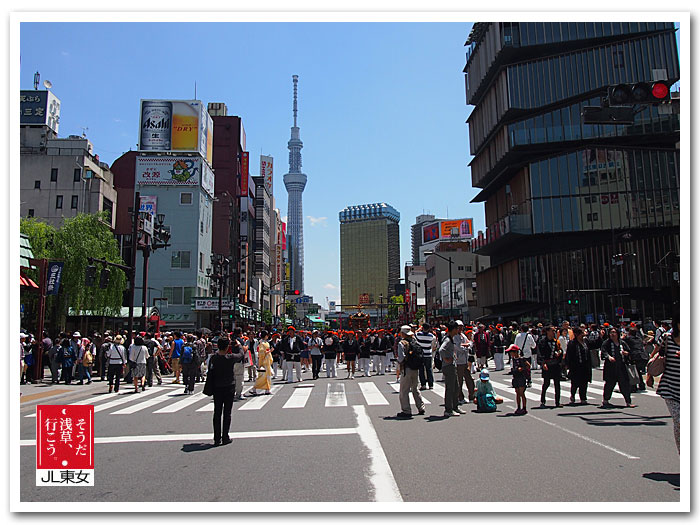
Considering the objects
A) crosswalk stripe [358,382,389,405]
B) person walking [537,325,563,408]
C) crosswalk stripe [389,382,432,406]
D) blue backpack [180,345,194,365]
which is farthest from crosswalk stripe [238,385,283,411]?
person walking [537,325,563,408]

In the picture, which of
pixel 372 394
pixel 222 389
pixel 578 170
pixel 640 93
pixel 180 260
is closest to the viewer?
pixel 222 389

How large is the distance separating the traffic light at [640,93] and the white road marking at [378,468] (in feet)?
24.4

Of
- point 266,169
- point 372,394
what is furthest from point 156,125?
point 372,394

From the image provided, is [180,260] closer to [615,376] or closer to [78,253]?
[78,253]

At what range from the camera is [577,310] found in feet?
177

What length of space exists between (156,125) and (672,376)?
70675mm

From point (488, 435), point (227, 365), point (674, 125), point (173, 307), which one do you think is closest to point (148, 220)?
point (227, 365)

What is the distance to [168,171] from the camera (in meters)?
65.0

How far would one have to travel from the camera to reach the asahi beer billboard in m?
67.9

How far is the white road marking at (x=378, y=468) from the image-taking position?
571cm

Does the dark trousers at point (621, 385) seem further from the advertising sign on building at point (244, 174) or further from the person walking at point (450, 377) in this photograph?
the advertising sign on building at point (244, 174)

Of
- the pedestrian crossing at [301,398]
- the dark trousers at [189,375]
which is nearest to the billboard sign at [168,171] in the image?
the pedestrian crossing at [301,398]
